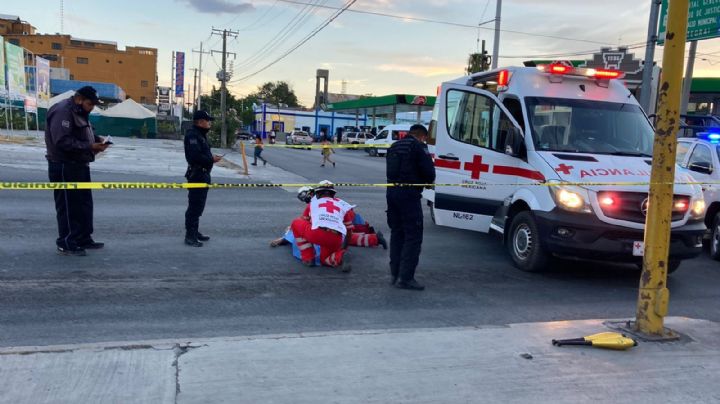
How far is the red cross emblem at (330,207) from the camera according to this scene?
685cm

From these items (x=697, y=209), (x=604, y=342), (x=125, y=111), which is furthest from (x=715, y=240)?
(x=125, y=111)

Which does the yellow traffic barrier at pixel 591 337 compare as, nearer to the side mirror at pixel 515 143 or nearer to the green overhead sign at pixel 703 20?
the side mirror at pixel 515 143

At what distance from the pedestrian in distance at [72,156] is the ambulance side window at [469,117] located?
4.64 meters

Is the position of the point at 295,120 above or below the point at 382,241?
above

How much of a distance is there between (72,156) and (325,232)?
3.04 meters

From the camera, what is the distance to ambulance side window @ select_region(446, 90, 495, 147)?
775cm

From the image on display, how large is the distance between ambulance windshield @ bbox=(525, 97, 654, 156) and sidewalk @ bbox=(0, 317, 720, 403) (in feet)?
10.3

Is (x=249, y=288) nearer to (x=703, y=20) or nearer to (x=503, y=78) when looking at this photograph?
(x=503, y=78)

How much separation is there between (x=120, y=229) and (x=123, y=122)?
156ft

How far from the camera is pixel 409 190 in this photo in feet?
19.8

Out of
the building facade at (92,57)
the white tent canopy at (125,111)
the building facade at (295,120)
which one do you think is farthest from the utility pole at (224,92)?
the building facade at (92,57)

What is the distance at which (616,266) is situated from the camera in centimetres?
778

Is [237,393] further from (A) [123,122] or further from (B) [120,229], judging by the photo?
(A) [123,122]

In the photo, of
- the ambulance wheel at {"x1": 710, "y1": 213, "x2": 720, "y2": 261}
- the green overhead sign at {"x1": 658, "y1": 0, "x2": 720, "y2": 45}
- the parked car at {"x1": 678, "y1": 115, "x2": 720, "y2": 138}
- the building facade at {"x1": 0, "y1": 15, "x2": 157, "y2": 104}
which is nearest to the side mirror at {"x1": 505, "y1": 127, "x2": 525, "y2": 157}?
the ambulance wheel at {"x1": 710, "y1": 213, "x2": 720, "y2": 261}
